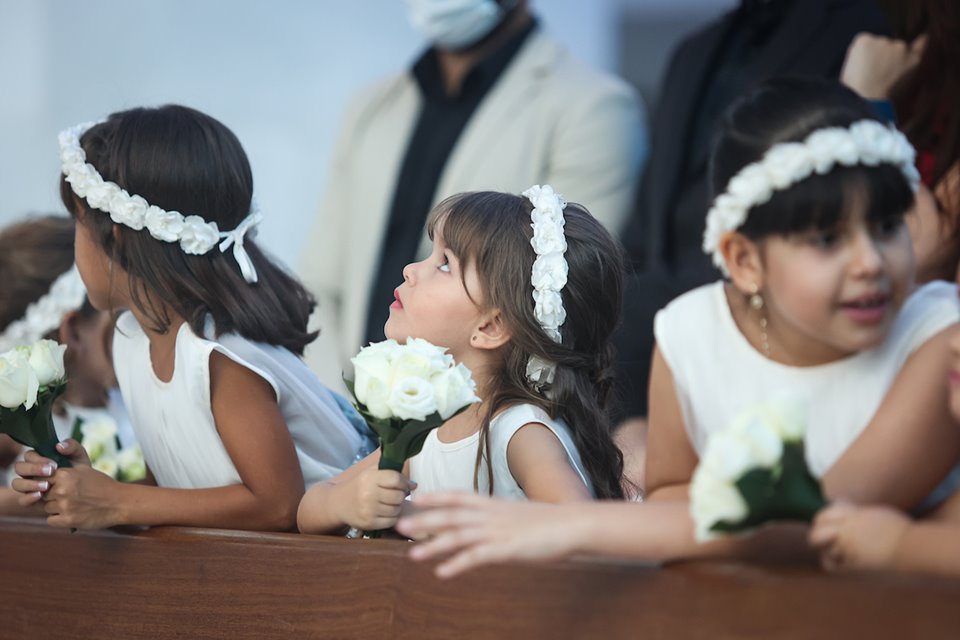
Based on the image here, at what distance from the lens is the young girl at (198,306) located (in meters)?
3.26

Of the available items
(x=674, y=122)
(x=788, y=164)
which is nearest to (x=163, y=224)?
(x=788, y=164)

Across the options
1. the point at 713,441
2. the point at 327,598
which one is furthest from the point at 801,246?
the point at 327,598

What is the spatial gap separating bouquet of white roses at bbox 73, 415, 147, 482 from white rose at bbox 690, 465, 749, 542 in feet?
8.01

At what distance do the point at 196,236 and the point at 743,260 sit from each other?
1567 millimetres

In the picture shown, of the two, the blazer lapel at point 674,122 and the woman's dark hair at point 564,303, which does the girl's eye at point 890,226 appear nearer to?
the woman's dark hair at point 564,303

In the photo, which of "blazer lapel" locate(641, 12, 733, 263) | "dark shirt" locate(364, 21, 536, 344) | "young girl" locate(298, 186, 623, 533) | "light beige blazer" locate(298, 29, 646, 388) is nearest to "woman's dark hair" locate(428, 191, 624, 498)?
"young girl" locate(298, 186, 623, 533)

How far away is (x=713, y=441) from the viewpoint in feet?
6.59

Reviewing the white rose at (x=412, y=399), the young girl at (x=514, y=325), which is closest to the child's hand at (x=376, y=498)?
the white rose at (x=412, y=399)

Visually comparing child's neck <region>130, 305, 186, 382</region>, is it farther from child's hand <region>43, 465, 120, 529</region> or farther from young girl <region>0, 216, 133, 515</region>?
young girl <region>0, 216, 133, 515</region>

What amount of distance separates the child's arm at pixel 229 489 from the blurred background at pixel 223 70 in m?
4.51

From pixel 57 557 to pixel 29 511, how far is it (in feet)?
2.53

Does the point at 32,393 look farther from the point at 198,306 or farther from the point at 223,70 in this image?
the point at 223,70

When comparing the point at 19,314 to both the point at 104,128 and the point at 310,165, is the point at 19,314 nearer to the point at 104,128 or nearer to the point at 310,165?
the point at 104,128

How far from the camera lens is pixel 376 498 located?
2678 millimetres
